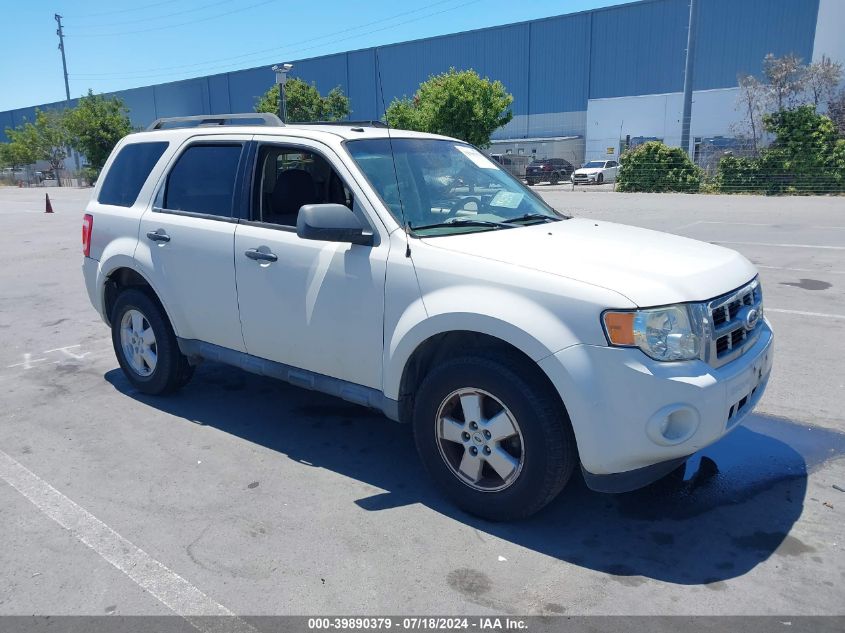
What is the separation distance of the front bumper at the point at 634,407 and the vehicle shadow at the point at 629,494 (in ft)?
1.39

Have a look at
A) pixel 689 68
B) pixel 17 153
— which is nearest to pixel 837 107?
pixel 689 68

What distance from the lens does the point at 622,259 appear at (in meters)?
3.32

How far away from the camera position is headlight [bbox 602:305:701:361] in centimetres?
290

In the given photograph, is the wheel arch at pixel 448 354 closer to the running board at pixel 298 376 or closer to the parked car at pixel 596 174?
the running board at pixel 298 376

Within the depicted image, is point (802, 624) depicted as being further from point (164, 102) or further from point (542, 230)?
point (164, 102)

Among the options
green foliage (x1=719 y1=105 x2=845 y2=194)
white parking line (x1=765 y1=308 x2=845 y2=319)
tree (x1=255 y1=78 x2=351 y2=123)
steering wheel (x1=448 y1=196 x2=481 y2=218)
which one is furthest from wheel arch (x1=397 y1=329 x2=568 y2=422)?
tree (x1=255 y1=78 x2=351 y2=123)

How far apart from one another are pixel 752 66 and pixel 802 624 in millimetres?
51514

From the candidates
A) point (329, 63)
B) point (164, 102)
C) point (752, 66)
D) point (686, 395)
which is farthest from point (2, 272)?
point (164, 102)

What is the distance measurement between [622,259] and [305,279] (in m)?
1.80

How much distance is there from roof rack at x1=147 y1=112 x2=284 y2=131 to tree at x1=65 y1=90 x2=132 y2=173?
4903 cm

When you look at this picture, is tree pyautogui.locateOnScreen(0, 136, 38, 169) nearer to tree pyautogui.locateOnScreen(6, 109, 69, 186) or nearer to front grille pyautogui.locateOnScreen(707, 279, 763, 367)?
tree pyautogui.locateOnScreen(6, 109, 69, 186)

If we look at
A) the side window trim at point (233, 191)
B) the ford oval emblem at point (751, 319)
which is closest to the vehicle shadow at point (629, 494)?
the ford oval emblem at point (751, 319)

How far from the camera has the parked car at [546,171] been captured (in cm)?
4178

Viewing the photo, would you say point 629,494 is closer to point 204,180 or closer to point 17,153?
point 204,180
